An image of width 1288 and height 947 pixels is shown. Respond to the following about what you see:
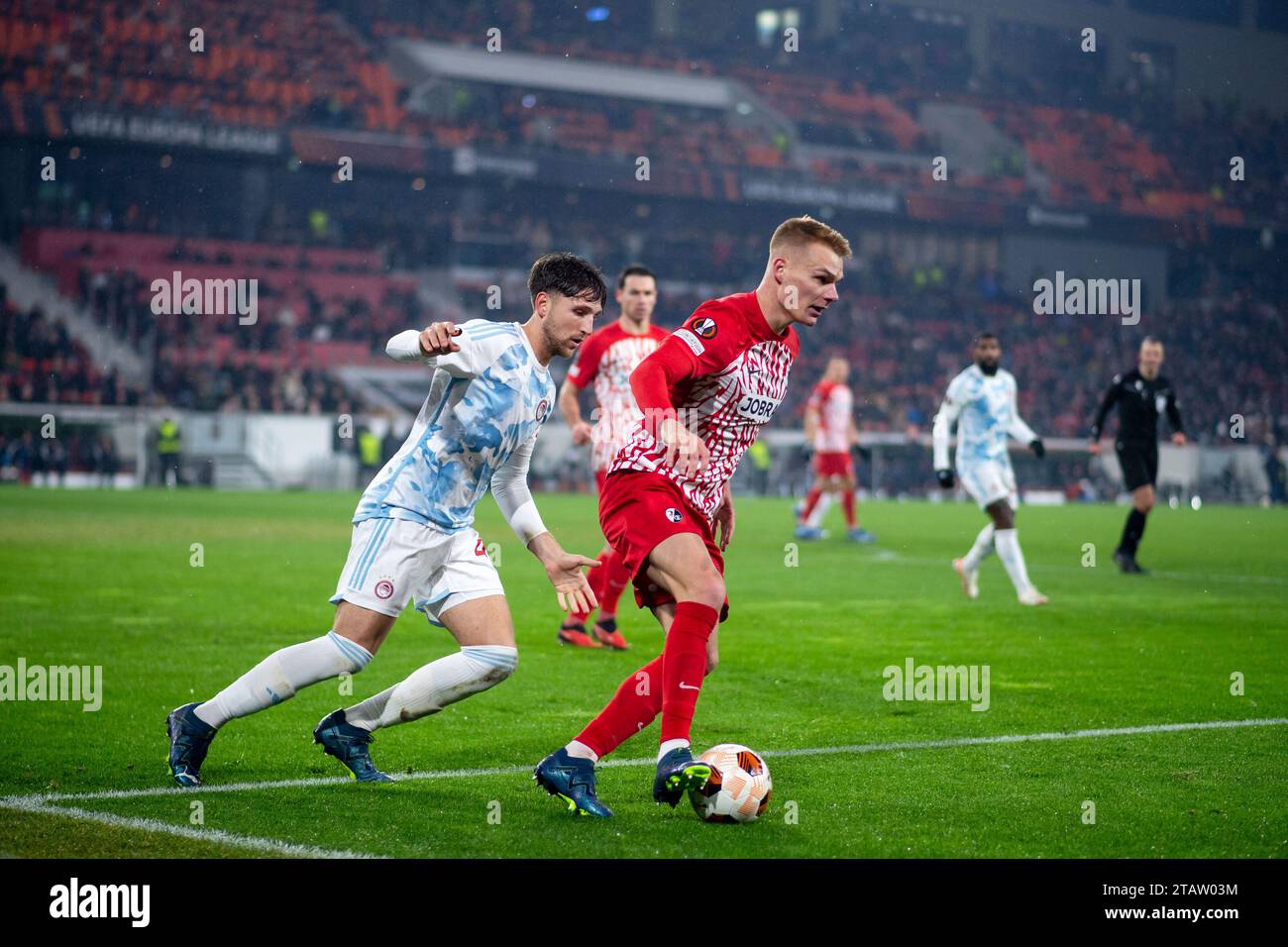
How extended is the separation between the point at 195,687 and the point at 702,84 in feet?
152

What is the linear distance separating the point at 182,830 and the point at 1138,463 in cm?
1361

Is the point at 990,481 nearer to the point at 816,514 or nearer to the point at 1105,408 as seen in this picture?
the point at 1105,408

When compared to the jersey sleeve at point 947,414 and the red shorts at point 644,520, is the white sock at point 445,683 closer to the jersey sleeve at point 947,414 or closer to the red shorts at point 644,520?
the red shorts at point 644,520

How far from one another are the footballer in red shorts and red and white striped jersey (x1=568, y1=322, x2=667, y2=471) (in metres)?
4.58

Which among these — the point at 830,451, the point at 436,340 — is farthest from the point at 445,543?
the point at 830,451

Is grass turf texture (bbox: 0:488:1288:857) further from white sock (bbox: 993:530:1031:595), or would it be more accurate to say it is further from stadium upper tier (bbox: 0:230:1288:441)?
stadium upper tier (bbox: 0:230:1288:441)

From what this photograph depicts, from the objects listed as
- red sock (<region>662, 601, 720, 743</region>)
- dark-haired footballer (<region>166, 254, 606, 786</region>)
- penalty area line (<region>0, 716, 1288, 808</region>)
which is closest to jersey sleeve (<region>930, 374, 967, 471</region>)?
penalty area line (<region>0, 716, 1288, 808</region>)

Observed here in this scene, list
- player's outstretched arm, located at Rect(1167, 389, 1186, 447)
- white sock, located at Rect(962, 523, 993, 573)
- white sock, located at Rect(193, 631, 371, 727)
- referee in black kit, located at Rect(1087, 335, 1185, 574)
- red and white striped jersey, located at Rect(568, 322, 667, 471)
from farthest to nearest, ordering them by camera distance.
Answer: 1. player's outstretched arm, located at Rect(1167, 389, 1186, 447)
2. referee in black kit, located at Rect(1087, 335, 1185, 574)
3. white sock, located at Rect(962, 523, 993, 573)
4. red and white striped jersey, located at Rect(568, 322, 667, 471)
5. white sock, located at Rect(193, 631, 371, 727)

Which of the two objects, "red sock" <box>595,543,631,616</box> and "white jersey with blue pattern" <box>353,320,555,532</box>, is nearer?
"white jersey with blue pattern" <box>353,320,555,532</box>

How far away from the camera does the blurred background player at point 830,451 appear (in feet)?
72.7

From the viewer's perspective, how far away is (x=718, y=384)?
19.1ft

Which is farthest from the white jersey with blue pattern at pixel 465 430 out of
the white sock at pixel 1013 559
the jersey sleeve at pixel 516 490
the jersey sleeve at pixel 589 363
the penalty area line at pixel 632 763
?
the white sock at pixel 1013 559

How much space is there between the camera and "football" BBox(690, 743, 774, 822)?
5.28 m

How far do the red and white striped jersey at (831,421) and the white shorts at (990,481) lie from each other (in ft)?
27.2
